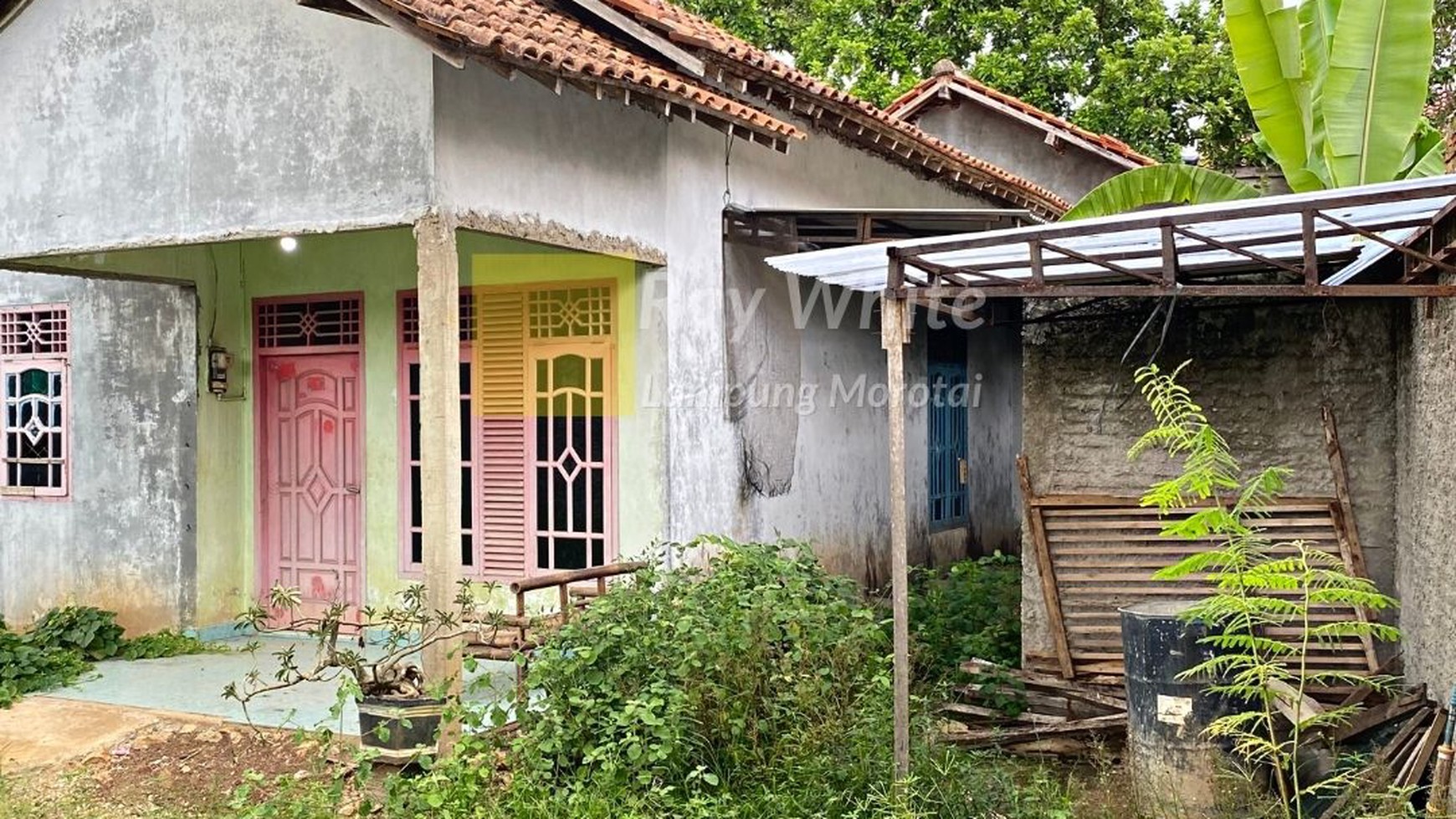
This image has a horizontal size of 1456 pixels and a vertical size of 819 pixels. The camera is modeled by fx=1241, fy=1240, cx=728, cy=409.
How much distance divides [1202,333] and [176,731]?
20.7ft

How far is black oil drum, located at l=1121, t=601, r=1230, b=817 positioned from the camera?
5.45 metres

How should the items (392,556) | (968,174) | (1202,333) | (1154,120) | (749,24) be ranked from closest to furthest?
(1202,333) < (392,556) < (968,174) < (1154,120) < (749,24)

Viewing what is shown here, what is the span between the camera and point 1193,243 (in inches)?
240

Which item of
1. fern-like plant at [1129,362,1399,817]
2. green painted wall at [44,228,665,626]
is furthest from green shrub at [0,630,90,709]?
fern-like plant at [1129,362,1399,817]

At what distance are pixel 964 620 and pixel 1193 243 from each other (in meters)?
3.42

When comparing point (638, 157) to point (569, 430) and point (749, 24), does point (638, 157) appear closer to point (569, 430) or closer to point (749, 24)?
point (569, 430)

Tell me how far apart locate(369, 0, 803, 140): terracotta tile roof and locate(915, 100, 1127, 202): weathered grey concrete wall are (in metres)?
8.41

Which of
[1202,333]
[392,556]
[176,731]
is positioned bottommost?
[176,731]

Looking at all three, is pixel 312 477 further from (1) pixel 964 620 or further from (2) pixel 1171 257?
(2) pixel 1171 257

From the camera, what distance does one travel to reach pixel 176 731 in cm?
679

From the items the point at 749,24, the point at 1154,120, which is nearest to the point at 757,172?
the point at 1154,120

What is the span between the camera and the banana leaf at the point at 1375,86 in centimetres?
627

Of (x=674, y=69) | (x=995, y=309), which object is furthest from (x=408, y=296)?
(x=995, y=309)

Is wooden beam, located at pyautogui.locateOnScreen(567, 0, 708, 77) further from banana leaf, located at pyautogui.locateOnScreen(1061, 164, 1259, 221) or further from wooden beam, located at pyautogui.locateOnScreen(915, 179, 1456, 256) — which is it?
wooden beam, located at pyautogui.locateOnScreen(915, 179, 1456, 256)
